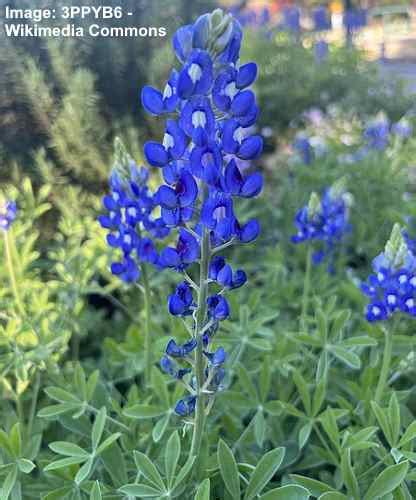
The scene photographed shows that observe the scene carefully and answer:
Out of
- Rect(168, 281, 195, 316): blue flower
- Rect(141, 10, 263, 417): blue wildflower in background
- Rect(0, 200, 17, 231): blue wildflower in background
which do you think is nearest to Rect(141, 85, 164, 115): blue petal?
Rect(141, 10, 263, 417): blue wildflower in background

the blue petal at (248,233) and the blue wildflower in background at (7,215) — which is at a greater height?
the blue petal at (248,233)

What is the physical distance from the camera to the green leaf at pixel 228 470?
4.58 ft

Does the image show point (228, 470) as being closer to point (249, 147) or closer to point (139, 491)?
point (139, 491)

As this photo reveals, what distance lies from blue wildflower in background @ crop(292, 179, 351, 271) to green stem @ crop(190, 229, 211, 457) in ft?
3.34

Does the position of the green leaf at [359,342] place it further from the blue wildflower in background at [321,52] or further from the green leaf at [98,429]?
the blue wildflower in background at [321,52]

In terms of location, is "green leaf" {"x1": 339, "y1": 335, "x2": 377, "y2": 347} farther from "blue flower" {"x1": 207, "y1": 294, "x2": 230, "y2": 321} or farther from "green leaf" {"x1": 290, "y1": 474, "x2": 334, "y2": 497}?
"blue flower" {"x1": 207, "y1": 294, "x2": 230, "y2": 321}

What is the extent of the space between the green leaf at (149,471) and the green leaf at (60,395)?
41 centimetres

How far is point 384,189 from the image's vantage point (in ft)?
11.3

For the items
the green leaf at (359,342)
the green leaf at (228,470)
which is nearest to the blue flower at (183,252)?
the green leaf at (228,470)

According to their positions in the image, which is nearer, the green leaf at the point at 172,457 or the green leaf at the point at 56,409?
the green leaf at the point at 172,457

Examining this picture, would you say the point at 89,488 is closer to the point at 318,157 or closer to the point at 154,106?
the point at 154,106

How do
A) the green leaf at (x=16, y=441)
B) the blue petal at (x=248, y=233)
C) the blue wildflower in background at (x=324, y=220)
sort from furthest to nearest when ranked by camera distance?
the blue wildflower in background at (x=324, y=220), the green leaf at (x=16, y=441), the blue petal at (x=248, y=233)

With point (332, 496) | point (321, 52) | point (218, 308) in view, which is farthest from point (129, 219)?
point (321, 52)

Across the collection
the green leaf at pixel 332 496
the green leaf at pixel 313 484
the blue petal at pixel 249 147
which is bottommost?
the green leaf at pixel 313 484
